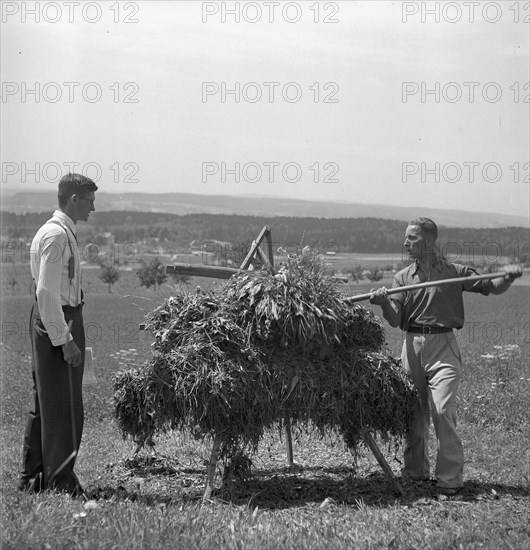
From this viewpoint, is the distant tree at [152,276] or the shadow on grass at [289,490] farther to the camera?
the distant tree at [152,276]

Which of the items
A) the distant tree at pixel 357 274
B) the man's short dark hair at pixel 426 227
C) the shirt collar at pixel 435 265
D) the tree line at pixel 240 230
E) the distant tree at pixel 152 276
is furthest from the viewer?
the tree line at pixel 240 230

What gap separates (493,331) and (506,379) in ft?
23.4

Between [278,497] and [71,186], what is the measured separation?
2.70 m

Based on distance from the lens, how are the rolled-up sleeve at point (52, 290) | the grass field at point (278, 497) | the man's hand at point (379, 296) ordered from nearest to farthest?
the grass field at point (278, 497) → the rolled-up sleeve at point (52, 290) → the man's hand at point (379, 296)

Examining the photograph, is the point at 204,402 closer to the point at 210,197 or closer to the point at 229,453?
the point at 229,453

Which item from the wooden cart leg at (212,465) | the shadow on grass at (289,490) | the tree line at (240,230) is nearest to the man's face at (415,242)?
the shadow on grass at (289,490)

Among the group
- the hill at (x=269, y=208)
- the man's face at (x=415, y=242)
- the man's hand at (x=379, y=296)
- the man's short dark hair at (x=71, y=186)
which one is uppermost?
the hill at (x=269, y=208)

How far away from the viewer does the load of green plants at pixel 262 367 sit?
656 centimetres

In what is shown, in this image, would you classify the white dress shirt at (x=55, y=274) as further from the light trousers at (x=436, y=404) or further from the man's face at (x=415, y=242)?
the light trousers at (x=436, y=404)

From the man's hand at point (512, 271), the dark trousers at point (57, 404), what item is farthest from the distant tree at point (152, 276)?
the man's hand at point (512, 271)

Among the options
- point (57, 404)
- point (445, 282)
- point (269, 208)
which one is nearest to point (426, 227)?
point (445, 282)

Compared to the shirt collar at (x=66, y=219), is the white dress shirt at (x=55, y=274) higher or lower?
lower

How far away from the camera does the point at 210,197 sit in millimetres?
178375

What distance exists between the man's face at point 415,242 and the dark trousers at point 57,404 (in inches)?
99.6
